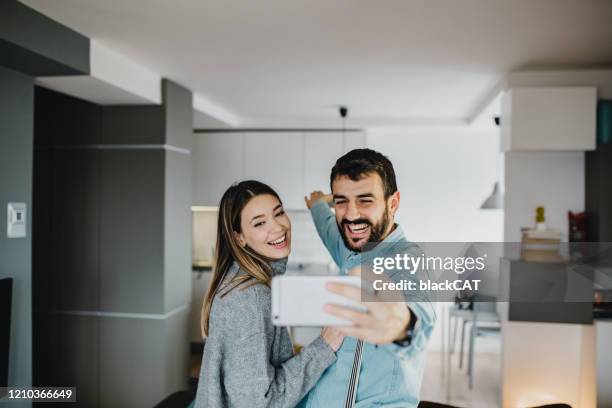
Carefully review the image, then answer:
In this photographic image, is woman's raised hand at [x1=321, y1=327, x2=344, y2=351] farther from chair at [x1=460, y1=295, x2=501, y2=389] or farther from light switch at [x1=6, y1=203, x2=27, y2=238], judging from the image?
chair at [x1=460, y1=295, x2=501, y2=389]

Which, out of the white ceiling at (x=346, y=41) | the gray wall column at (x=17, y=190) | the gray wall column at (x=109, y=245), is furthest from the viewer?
the gray wall column at (x=109, y=245)

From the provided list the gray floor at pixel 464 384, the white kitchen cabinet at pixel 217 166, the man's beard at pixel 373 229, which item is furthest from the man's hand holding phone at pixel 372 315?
the white kitchen cabinet at pixel 217 166

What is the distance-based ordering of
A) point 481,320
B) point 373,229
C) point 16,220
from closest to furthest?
point 373,229
point 16,220
point 481,320

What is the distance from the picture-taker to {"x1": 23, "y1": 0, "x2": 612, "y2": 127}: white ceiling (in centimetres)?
228

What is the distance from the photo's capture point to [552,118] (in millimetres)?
3186

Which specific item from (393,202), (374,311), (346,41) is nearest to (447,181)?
(346,41)

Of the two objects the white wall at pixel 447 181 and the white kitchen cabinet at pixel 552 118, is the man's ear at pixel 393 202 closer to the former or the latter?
the white kitchen cabinet at pixel 552 118

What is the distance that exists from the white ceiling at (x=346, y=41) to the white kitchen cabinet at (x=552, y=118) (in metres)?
0.19

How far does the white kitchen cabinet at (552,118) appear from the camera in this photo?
316 cm

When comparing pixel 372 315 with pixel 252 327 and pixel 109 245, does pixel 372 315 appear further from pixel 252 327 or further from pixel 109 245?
pixel 109 245

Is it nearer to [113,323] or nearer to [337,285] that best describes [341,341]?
[337,285]

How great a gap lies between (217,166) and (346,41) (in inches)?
119

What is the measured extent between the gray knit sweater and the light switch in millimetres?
1893

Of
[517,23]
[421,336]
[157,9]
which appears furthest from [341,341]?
[517,23]
